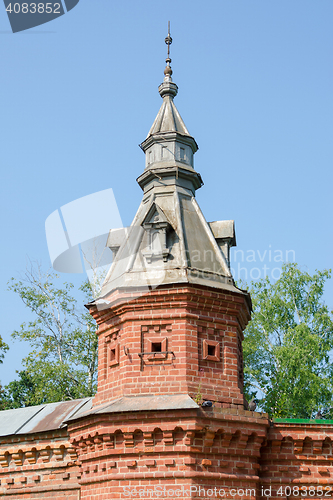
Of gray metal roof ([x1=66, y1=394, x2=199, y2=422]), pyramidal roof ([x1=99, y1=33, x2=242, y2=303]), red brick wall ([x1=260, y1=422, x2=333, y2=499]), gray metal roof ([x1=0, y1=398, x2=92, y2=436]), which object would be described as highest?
pyramidal roof ([x1=99, y1=33, x2=242, y2=303])

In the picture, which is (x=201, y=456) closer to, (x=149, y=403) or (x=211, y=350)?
(x=149, y=403)

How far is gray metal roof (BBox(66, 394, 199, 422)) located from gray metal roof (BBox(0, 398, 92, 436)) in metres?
3.01

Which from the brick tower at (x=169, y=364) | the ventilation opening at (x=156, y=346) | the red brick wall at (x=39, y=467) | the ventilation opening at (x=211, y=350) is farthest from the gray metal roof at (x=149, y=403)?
the red brick wall at (x=39, y=467)

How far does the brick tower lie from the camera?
38.9 ft

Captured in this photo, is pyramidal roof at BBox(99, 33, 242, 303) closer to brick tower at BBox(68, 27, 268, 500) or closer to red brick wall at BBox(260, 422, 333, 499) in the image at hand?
brick tower at BBox(68, 27, 268, 500)

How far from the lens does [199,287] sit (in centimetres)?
1309

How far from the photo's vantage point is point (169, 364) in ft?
41.5

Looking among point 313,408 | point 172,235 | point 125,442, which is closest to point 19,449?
point 125,442

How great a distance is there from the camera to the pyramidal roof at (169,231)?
1365 centimetres

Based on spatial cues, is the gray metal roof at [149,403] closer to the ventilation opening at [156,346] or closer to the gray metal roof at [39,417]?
the ventilation opening at [156,346]

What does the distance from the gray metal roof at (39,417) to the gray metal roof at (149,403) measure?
3.01m

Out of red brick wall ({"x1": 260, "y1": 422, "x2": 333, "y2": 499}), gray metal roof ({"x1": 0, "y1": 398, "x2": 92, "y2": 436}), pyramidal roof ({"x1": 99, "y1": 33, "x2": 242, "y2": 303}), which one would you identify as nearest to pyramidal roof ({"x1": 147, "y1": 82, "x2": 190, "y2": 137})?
pyramidal roof ({"x1": 99, "y1": 33, "x2": 242, "y2": 303})

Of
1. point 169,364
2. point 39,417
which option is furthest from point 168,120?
point 39,417

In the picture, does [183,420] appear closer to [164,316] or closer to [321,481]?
[164,316]
